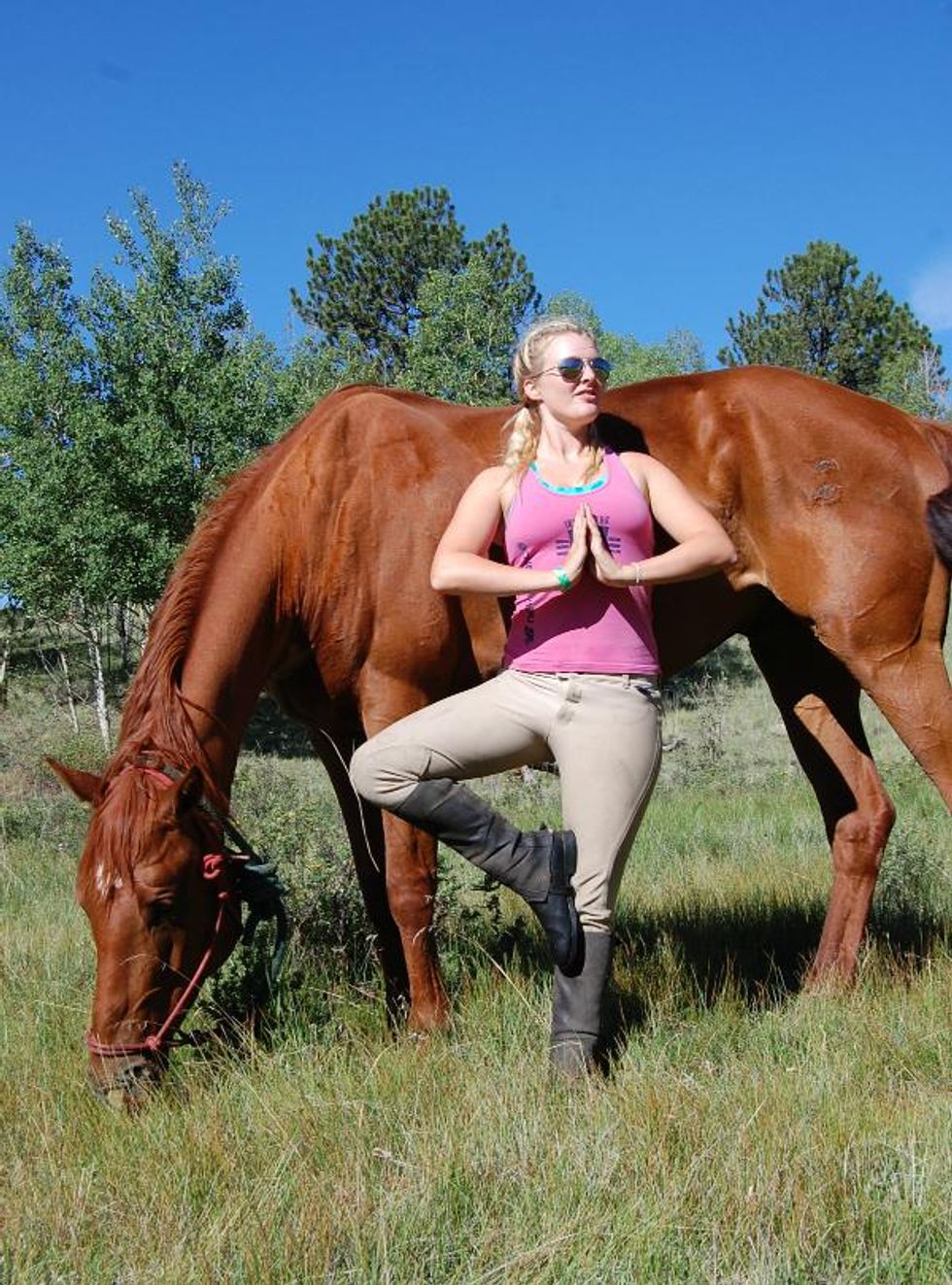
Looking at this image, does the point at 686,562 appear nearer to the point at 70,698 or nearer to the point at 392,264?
the point at 70,698

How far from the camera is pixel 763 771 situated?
490 inches

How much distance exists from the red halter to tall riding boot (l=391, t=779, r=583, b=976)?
23.5 inches

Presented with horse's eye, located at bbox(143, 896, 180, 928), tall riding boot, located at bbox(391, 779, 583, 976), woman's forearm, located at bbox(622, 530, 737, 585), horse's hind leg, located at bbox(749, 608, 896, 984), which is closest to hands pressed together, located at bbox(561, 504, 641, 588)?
woman's forearm, located at bbox(622, 530, 737, 585)

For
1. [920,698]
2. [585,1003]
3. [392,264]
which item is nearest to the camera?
[585,1003]

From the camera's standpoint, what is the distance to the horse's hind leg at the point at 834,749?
15.6ft

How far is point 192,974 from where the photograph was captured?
3.37 metres

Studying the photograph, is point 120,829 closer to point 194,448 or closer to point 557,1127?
point 557,1127

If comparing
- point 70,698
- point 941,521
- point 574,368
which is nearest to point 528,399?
point 574,368

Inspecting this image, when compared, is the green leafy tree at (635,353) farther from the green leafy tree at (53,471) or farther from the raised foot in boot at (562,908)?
the raised foot in boot at (562,908)

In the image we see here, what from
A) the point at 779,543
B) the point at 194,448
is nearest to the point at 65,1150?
the point at 779,543

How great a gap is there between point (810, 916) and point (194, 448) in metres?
12.6

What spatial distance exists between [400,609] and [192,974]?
1366mm

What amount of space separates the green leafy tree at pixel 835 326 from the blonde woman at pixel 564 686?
128 ft

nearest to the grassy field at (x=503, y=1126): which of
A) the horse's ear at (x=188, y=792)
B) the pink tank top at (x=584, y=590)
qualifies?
the horse's ear at (x=188, y=792)
